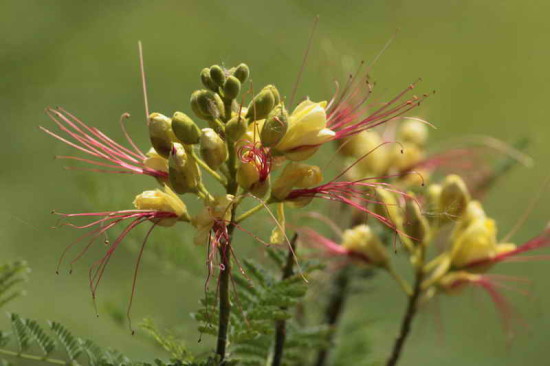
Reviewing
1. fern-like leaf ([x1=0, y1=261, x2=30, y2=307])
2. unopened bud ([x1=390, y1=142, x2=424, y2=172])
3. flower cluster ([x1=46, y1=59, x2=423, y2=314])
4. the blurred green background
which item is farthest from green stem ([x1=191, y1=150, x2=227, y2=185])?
the blurred green background

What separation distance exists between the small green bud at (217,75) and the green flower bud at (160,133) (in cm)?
8

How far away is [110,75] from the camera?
4094mm

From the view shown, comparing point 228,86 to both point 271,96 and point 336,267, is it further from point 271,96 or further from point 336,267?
point 336,267

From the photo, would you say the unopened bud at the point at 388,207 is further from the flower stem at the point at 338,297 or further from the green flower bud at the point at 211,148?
the green flower bud at the point at 211,148

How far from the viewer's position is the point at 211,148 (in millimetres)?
920

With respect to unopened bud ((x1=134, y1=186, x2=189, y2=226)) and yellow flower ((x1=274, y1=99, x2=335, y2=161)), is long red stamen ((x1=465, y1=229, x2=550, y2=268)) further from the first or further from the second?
unopened bud ((x1=134, y1=186, x2=189, y2=226))

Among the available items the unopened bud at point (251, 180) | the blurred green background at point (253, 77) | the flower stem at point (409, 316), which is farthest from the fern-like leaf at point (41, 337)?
the blurred green background at point (253, 77)

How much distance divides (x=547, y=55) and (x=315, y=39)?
2.51 m

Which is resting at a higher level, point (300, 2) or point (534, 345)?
point (300, 2)

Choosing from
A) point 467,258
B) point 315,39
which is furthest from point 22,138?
point 467,258

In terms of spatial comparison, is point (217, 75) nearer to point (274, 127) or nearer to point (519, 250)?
point (274, 127)

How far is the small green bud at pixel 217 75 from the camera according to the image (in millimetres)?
951

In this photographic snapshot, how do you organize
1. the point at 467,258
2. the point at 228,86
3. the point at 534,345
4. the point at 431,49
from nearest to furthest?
1. the point at 228,86
2. the point at 467,258
3. the point at 534,345
4. the point at 431,49

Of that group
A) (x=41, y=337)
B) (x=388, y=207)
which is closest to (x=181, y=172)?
(x=41, y=337)
